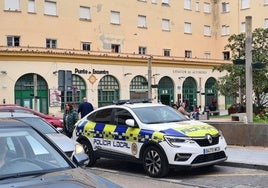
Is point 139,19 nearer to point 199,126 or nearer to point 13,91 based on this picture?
point 13,91

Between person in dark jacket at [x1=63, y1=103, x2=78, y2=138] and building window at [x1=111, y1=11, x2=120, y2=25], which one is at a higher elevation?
building window at [x1=111, y1=11, x2=120, y2=25]

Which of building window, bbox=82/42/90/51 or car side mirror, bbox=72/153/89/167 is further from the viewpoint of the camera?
building window, bbox=82/42/90/51

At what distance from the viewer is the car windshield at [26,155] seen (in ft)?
15.4

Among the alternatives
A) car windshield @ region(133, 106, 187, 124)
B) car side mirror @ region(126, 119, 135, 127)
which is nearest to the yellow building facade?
car windshield @ region(133, 106, 187, 124)

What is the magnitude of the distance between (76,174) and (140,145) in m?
6.12

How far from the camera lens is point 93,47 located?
46.1m

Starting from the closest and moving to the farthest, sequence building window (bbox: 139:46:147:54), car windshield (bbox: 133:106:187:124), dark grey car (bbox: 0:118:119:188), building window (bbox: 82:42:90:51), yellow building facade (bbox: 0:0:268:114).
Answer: dark grey car (bbox: 0:118:119:188) → car windshield (bbox: 133:106:187:124) → yellow building facade (bbox: 0:0:268:114) → building window (bbox: 82:42:90:51) → building window (bbox: 139:46:147:54)

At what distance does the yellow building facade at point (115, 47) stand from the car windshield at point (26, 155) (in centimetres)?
2605

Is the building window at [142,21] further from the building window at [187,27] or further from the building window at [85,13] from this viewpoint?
the building window at [85,13]

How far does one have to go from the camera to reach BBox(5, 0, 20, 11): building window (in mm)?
40812

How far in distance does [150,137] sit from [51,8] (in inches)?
1382

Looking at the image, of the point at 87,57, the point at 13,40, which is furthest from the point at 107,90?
the point at 13,40

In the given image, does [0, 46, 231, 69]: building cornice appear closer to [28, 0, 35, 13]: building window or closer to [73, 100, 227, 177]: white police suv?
[28, 0, 35, 13]: building window

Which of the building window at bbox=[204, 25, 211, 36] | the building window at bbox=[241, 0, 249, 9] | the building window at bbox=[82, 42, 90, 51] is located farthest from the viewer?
the building window at bbox=[204, 25, 211, 36]
